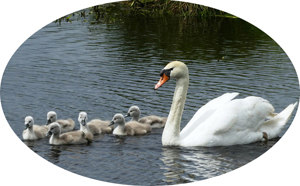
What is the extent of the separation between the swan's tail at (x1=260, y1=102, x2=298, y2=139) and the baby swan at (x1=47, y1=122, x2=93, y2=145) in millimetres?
2917

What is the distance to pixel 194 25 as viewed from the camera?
13875 mm

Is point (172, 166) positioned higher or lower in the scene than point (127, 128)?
lower

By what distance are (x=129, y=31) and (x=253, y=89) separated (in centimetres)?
370

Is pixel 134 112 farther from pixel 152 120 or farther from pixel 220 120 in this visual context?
pixel 220 120

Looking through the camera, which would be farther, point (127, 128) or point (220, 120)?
point (127, 128)

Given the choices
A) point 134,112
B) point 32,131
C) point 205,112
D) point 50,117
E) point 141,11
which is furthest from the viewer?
point 141,11

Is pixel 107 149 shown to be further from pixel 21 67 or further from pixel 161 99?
pixel 21 67

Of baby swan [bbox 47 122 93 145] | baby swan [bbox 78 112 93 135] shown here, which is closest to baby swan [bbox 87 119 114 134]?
baby swan [bbox 78 112 93 135]

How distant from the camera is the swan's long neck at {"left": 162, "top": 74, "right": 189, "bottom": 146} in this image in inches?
393

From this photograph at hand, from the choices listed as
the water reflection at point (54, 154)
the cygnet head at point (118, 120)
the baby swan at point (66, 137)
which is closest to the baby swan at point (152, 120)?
the cygnet head at point (118, 120)

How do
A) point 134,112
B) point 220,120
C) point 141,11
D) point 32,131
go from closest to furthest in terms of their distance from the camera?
point 220,120
point 32,131
point 134,112
point 141,11

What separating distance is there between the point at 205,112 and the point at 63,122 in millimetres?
2432

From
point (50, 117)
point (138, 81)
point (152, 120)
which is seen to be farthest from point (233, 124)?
point (50, 117)

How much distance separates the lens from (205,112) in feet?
34.1
